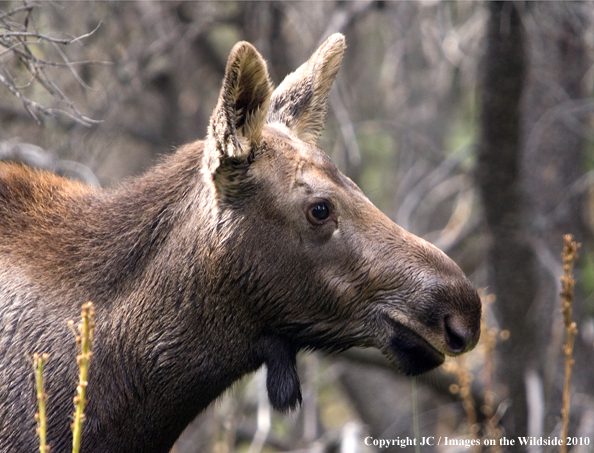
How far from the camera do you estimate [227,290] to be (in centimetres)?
364

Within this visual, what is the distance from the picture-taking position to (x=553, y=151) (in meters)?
7.39

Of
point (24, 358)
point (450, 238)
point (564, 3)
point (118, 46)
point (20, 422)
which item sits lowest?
point (20, 422)

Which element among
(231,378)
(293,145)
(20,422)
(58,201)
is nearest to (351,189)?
(293,145)

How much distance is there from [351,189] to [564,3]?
10.2 feet

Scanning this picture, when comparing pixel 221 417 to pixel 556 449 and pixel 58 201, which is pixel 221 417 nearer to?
pixel 556 449

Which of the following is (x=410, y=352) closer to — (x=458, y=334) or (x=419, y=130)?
(x=458, y=334)

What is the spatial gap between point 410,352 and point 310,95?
5.15 feet

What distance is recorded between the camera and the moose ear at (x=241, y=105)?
138 inches

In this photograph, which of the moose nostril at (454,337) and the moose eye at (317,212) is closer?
the moose nostril at (454,337)

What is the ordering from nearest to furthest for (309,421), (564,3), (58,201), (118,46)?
(58,201)
(564,3)
(118,46)
(309,421)

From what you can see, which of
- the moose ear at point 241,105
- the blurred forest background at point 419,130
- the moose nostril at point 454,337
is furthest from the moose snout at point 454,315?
the moose ear at point 241,105

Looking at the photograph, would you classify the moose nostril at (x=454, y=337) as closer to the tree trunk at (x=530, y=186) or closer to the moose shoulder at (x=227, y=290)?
the moose shoulder at (x=227, y=290)

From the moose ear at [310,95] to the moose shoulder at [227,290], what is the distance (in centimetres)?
62

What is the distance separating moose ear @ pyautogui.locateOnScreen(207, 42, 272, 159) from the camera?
3.49 metres
